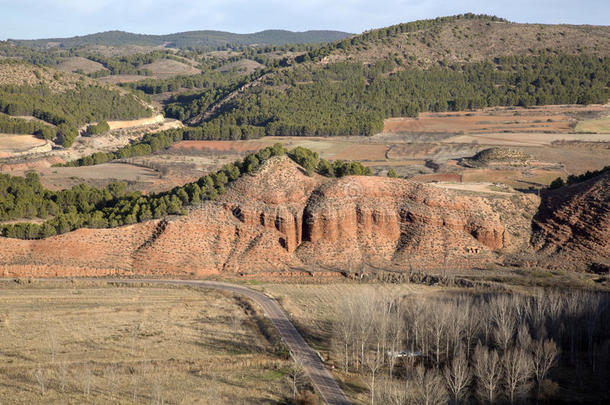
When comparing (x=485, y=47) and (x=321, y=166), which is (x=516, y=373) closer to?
(x=321, y=166)

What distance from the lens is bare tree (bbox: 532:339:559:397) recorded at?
38969 millimetres

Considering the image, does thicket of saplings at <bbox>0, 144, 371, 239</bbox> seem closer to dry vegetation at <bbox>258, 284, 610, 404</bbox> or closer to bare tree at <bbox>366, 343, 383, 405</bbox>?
dry vegetation at <bbox>258, 284, 610, 404</bbox>

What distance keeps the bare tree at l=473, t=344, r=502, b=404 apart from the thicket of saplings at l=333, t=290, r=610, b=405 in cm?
7

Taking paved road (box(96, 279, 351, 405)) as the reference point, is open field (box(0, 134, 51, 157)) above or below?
above

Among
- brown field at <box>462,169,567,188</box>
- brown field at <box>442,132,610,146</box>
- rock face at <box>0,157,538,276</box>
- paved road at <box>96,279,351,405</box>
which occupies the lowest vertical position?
paved road at <box>96,279,351,405</box>

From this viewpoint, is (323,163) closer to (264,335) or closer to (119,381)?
(264,335)

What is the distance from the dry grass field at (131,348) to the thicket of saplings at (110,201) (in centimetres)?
1010

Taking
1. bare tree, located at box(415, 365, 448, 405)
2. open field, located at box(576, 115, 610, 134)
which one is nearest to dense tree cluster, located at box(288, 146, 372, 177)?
bare tree, located at box(415, 365, 448, 405)

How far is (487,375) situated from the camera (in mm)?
37406

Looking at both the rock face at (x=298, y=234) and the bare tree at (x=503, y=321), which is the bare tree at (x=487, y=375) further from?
the rock face at (x=298, y=234)

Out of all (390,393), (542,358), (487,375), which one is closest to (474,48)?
(542,358)

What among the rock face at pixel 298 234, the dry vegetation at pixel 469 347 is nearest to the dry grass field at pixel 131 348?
the dry vegetation at pixel 469 347

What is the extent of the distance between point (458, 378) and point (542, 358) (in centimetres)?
918

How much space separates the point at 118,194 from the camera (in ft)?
276
